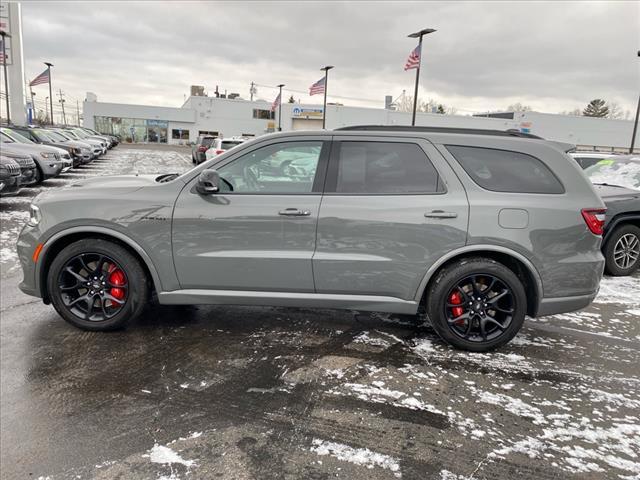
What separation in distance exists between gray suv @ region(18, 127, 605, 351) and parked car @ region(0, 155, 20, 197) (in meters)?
6.57

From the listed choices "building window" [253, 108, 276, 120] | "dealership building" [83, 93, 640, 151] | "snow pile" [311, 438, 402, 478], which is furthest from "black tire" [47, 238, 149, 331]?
"building window" [253, 108, 276, 120]

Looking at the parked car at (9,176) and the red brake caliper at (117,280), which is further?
the parked car at (9,176)

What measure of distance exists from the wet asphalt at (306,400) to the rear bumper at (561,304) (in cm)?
42

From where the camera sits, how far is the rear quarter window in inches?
145

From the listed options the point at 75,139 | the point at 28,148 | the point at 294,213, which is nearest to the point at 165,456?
the point at 294,213

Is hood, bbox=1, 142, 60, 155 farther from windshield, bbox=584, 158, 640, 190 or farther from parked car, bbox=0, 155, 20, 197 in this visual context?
windshield, bbox=584, 158, 640, 190

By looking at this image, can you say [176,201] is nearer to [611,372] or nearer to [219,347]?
[219,347]

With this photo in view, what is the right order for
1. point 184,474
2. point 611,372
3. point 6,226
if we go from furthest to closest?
point 6,226, point 611,372, point 184,474

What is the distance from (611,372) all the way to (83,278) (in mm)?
4495

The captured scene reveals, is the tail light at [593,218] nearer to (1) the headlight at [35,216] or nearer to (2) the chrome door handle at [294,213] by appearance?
(2) the chrome door handle at [294,213]

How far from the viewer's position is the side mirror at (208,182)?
11.7 feet

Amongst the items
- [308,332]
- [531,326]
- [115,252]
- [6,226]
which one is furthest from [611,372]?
[6,226]

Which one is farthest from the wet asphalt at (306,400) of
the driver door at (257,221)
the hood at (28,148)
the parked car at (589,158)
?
the hood at (28,148)

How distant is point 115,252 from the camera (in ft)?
12.4
